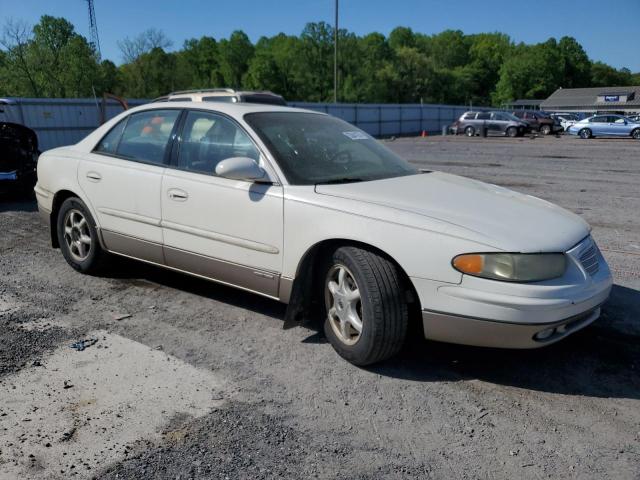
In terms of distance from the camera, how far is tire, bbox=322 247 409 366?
10.7 feet

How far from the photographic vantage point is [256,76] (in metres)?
87.6

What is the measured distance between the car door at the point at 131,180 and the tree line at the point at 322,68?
2921 cm

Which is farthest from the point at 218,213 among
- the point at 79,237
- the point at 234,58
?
the point at 234,58

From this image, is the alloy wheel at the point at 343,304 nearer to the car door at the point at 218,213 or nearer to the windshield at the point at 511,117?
the car door at the point at 218,213

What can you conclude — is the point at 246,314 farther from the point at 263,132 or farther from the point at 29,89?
the point at 29,89

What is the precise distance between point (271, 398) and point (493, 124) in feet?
113

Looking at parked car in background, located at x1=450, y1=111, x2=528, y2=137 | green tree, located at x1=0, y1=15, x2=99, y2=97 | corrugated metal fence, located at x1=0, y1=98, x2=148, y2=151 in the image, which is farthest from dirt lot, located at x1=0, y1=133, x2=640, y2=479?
green tree, located at x1=0, y1=15, x2=99, y2=97

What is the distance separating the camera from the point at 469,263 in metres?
3.06

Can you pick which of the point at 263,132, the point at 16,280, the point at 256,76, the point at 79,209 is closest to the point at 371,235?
the point at 263,132

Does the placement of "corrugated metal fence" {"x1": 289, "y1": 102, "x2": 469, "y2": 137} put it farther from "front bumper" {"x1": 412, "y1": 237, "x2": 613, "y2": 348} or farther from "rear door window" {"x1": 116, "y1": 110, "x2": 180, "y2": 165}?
"front bumper" {"x1": 412, "y1": 237, "x2": 613, "y2": 348}

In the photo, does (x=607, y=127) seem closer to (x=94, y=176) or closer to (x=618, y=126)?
(x=618, y=126)

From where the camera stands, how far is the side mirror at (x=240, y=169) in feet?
12.2

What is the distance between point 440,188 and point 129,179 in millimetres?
2426

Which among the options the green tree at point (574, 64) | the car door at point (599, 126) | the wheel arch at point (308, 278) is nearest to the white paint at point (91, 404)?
the wheel arch at point (308, 278)
